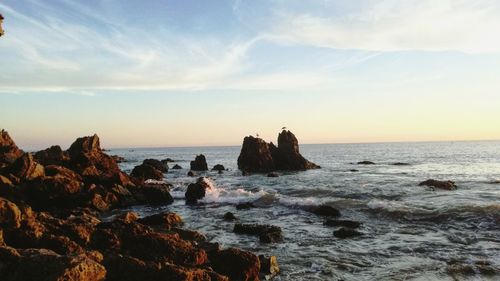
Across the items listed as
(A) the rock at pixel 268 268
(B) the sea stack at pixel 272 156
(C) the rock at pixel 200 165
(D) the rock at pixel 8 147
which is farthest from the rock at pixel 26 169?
(C) the rock at pixel 200 165

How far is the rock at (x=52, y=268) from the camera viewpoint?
347 inches

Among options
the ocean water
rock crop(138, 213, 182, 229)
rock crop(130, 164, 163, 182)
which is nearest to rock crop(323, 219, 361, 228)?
the ocean water

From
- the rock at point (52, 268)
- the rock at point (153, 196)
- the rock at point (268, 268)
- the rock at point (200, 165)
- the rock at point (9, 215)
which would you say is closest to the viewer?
the rock at point (52, 268)

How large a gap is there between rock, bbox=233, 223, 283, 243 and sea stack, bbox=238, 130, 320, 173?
51612 millimetres

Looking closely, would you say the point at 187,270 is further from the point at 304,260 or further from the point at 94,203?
the point at 94,203

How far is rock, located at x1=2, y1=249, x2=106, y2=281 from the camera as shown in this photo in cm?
880

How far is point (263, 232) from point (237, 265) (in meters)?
6.58

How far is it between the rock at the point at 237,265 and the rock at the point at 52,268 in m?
4.16

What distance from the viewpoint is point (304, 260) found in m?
15.4

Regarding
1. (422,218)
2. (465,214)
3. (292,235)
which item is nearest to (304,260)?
(292,235)

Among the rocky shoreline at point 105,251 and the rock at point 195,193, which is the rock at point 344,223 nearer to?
the rocky shoreline at point 105,251

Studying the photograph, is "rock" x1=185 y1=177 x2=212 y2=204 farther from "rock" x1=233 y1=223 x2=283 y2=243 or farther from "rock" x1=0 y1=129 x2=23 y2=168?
"rock" x1=0 y1=129 x2=23 y2=168

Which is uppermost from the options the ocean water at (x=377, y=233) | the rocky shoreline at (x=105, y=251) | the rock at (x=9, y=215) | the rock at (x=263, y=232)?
the rock at (x=9, y=215)

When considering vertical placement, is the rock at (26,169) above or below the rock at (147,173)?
above
